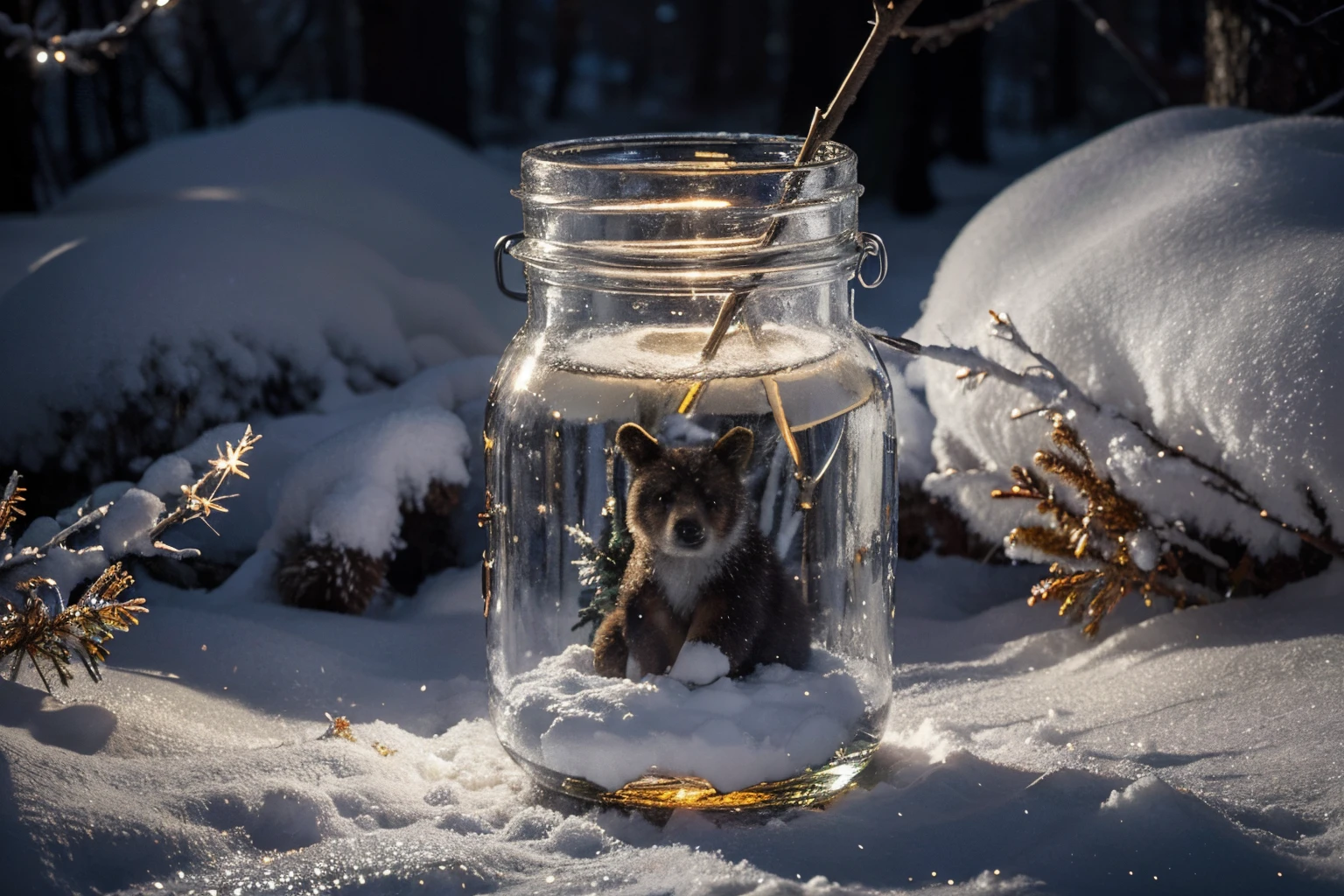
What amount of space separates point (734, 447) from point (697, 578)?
21 centimetres

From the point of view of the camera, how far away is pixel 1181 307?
2379 millimetres

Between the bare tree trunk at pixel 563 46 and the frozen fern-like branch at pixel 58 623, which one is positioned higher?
the bare tree trunk at pixel 563 46

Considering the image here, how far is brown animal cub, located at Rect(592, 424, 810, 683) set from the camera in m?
1.78

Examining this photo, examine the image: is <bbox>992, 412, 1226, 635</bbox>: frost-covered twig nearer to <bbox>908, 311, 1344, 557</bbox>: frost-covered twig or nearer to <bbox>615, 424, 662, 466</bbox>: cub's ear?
<bbox>908, 311, 1344, 557</bbox>: frost-covered twig

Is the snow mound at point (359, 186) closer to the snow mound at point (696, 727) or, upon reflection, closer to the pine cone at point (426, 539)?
the pine cone at point (426, 539)

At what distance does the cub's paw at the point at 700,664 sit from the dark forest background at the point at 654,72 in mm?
2145

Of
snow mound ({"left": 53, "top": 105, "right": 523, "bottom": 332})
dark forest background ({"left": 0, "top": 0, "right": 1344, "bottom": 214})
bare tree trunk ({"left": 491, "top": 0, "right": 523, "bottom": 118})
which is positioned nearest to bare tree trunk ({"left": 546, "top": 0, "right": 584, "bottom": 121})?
dark forest background ({"left": 0, "top": 0, "right": 1344, "bottom": 214})

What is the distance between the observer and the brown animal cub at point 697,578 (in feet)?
5.82

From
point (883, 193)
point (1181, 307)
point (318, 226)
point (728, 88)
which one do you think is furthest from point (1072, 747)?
point (728, 88)

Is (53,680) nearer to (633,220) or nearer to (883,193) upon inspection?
(633,220)

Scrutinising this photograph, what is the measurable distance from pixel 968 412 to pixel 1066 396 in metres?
0.56

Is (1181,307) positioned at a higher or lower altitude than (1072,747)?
higher

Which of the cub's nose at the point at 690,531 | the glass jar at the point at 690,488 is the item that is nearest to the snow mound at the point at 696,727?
the glass jar at the point at 690,488

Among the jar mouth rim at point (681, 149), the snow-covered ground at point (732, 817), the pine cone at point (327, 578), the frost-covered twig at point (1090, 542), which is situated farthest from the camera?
the pine cone at point (327, 578)
